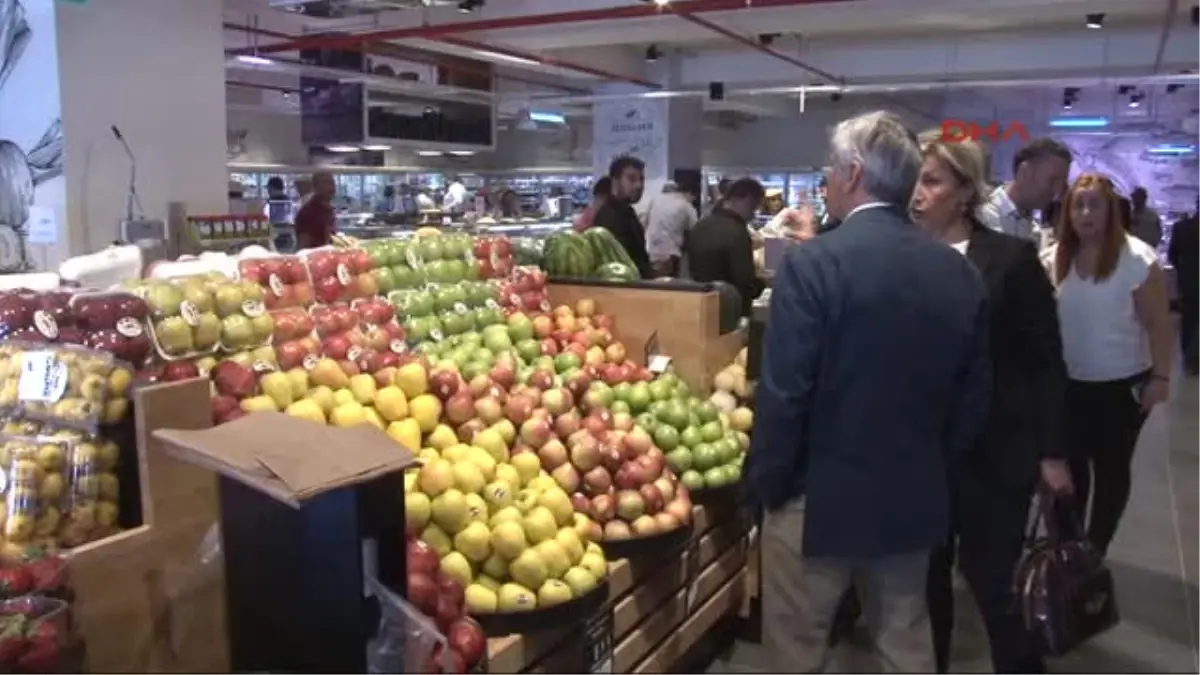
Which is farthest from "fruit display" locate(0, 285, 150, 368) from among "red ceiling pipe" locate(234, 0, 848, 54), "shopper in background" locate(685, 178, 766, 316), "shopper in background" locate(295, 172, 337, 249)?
"shopper in background" locate(295, 172, 337, 249)

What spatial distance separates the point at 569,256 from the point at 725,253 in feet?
5.51

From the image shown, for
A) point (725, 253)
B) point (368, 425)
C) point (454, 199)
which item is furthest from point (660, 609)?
point (454, 199)

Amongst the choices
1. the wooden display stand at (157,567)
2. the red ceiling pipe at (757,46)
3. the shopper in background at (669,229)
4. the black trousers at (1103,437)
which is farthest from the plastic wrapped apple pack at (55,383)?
the shopper in background at (669,229)

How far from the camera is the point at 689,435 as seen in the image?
3480 millimetres

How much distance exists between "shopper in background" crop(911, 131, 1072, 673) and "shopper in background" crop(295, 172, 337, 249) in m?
6.42

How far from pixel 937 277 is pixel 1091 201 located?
5.82 ft

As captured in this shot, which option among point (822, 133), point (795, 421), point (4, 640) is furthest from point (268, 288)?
point (822, 133)

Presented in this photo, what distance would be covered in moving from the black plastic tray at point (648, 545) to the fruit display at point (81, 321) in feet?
4.40

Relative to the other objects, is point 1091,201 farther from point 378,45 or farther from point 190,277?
point 378,45

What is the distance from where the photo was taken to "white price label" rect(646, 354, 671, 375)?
3.86 m

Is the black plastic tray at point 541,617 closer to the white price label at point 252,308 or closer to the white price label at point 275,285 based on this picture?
the white price label at point 252,308

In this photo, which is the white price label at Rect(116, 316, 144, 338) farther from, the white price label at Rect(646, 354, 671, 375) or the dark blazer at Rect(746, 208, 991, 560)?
the white price label at Rect(646, 354, 671, 375)

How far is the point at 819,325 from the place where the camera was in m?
2.02

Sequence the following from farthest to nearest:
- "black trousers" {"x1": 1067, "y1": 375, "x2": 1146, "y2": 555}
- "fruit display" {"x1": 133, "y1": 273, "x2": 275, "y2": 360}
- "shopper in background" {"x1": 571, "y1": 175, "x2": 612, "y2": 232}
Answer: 1. "shopper in background" {"x1": 571, "y1": 175, "x2": 612, "y2": 232}
2. "black trousers" {"x1": 1067, "y1": 375, "x2": 1146, "y2": 555}
3. "fruit display" {"x1": 133, "y1": 273, "x2": 275, "y2": 360}
